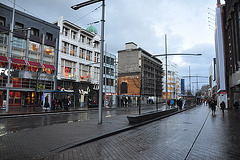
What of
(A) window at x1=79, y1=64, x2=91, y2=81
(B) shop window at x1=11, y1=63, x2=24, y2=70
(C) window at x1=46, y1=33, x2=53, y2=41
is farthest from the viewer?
(A) window at x1=79, y1=64, x2=91, y2=81

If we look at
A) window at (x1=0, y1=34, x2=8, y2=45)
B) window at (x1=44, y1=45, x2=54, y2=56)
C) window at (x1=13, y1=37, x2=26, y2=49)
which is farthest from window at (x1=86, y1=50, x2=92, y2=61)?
window at (x1=0, y1=34, x2=8, y2=45)

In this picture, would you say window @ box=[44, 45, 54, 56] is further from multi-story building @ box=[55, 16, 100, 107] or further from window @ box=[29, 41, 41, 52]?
multi-story building @ box=[55, 16, 100, 107]

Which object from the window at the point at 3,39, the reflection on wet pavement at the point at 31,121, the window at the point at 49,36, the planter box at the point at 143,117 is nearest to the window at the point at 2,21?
the window at the point at 3,39

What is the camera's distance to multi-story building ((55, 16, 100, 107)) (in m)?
36.4

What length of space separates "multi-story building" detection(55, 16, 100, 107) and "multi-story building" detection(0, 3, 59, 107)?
1900 millimetres

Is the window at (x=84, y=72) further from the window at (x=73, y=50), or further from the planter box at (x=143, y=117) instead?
the planter box at (x=143, y=117)

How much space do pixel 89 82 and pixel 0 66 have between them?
18.2m

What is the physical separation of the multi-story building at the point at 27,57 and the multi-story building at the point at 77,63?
1900 millimetres

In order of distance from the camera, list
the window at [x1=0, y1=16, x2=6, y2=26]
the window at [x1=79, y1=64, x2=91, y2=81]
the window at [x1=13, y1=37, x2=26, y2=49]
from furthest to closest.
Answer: the window at [x1=79, y1=64, x2=91, y2=81]
the window at [x1=13, y1=37, x2=26, y2=49]
the window at [x1=0, y1=16, x2=6, y2=26]

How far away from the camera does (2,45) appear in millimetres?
27531

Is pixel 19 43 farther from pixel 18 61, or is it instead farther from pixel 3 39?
pixel 18 61

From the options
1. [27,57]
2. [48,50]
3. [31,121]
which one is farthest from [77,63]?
[31,121]

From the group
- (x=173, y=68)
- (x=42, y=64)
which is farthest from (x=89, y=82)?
(x=173, y=68)

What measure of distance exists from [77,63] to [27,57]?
36.5 ft
